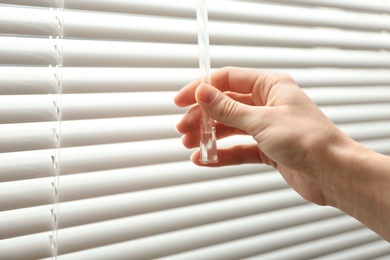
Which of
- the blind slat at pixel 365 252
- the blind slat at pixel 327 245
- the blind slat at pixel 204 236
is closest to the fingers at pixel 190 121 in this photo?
the blind slat at pixel 204 236

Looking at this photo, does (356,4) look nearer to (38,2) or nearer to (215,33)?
(215,33)

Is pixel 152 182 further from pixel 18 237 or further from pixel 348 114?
pixel 348 114

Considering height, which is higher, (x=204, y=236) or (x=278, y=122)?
(x=278, y=122)

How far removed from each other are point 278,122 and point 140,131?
0.27 metres

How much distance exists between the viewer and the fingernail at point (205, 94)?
2.02 ft

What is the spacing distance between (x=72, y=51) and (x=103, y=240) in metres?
0.35

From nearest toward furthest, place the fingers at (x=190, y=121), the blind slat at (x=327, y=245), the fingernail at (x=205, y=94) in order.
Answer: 1. the fingernail at (x=205, y=94)
2. the fingers at (x=190, y=121)
3. the blind slat at (x=327, y=245)

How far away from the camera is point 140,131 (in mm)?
728

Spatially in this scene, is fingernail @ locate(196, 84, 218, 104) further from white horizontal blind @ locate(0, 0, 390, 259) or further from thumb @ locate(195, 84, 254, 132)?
white horizontal blind @ locate(0, 0, 390, 259)

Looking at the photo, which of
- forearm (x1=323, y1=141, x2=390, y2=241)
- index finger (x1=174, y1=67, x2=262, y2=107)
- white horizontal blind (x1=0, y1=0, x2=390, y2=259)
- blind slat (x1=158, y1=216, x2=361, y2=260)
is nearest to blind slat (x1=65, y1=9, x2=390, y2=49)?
white horizontal blind (x1=0, y1=0, x2=390, y2=259)


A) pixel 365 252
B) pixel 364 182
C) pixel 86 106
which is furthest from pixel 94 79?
pixel 365 252

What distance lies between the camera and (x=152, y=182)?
0.74m

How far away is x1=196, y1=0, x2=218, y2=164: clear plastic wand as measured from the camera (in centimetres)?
64

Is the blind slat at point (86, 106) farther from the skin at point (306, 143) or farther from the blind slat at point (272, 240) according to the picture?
the blind slat at point (272, 240)
